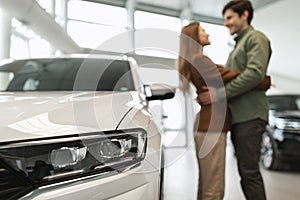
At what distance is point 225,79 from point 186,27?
1.07 feet

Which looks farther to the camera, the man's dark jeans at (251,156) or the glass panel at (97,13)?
the glass panel at (97,13)

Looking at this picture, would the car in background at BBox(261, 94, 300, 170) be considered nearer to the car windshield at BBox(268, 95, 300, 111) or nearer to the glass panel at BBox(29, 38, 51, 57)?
the car windshield at BBox(268, 95, 300, 111)

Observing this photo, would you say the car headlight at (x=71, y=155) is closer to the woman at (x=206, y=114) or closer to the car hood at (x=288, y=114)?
the woman at (x=206, y=114)

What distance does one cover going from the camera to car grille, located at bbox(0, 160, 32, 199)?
597mm

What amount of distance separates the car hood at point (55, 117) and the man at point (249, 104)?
Answer: 0.65 m

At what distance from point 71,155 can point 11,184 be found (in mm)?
145

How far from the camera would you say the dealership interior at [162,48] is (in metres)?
1.24

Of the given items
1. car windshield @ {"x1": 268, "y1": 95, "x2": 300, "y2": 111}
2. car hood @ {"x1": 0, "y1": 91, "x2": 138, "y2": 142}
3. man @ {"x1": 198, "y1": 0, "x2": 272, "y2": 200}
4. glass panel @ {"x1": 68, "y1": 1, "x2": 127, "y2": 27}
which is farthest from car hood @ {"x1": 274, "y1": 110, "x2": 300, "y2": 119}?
car hood @ {"x1": 0, "y1": 91, "x2": 138, "y2": 142}

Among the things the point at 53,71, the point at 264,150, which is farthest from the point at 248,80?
the point at 264,150

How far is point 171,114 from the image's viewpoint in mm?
1451

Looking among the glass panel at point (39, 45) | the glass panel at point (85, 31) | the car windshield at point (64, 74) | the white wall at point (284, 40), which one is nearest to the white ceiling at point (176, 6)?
the glass panel at point (85, 31)

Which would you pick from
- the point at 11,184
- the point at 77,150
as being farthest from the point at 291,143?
the point at 11,184

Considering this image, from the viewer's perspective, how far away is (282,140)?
3.63 metres

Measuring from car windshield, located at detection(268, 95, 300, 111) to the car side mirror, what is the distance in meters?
3.06
